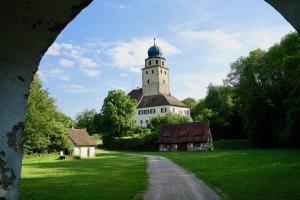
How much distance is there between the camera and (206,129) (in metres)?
64.9

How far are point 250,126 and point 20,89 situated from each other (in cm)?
5554

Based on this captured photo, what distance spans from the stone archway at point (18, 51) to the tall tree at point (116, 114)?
70.7 metres

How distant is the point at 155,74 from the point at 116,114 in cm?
3614

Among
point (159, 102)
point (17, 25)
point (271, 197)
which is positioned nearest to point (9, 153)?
point (17, 25)

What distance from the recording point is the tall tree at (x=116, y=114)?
75037 millimetres

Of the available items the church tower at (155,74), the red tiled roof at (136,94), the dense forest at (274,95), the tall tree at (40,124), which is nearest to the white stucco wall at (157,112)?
the red tiled roof at (136,94)

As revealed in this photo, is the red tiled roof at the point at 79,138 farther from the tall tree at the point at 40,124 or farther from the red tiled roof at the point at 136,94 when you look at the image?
the red tiled roof at the point at 136,94

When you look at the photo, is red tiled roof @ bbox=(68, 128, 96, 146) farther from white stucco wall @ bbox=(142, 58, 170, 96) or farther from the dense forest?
white stucco wall @ bbox=(142, 58, 170, 96)

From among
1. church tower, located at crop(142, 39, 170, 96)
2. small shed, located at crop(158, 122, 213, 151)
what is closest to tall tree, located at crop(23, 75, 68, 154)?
small shed, located at crop(158, 122, 213, 151)

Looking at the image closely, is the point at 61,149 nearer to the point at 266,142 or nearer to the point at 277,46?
the point at 266,142

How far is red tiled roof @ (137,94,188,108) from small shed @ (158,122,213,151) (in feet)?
82.8

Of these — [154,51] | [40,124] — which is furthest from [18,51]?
[154,51]

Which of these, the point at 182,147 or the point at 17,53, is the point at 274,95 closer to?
the point at 182,147

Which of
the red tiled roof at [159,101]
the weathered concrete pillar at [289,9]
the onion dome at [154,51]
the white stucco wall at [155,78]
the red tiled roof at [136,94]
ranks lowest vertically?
the weathered concrete pillar at [289,9]
